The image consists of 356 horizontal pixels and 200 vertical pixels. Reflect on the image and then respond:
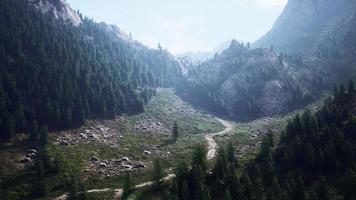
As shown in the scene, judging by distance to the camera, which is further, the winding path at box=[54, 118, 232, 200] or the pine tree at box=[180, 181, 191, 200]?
the winding path at box=[54, 118, 232, 200]

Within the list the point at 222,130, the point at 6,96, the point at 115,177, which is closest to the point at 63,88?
the point at 6,96

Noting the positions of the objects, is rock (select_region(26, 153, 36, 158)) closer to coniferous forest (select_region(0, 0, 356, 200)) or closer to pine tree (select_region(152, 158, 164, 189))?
coniferous forest (select_region(0, 0, 356, 200))

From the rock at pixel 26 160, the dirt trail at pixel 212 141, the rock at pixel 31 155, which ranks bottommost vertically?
the dirt trail at pixel 212 141

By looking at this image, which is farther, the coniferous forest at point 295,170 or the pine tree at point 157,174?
the pine tree at point 157,174

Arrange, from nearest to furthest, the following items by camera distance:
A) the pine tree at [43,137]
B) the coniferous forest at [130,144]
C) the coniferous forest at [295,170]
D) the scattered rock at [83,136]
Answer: the coniferous forest at [295,170], the coniferous forest at [130,144], the pine tree at [43,137], the scattered rock at [83,136]

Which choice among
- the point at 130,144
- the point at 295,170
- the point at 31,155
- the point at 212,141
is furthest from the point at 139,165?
the point at 295,170

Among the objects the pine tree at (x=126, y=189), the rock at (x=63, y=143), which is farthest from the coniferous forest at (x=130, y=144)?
the pine tree at (x=126, y=189)

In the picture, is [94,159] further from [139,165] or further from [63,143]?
[63,143]

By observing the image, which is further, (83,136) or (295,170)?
(83,136)

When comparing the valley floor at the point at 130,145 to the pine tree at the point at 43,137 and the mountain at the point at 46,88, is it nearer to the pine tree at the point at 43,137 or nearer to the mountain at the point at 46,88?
the pine tree at the point at 43,137

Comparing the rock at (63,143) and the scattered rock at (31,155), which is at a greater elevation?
the rock at (63,143)

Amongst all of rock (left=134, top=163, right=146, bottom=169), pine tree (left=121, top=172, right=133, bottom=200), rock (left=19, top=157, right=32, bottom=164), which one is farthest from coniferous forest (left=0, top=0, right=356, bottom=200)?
rock (left=134, top=163, right=146, bottom=169)
